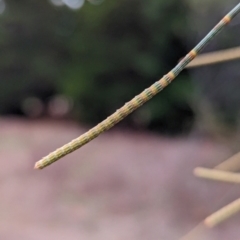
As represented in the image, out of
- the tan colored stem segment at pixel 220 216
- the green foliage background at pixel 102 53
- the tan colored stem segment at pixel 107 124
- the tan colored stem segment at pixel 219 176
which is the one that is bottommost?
the tan colored stem segment at pixel 220 216

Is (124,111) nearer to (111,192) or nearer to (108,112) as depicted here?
(111,192)

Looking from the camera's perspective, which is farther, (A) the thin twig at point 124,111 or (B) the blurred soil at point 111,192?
(B) the blurred soil at point 111,192

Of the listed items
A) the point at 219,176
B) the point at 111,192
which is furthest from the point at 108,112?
the point at 219,176

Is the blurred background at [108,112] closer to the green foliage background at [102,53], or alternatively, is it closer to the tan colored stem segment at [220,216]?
the green foliage background at [102,53]

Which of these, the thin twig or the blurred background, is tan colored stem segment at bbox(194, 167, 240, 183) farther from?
the blurred background

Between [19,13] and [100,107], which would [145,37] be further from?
[19,13]

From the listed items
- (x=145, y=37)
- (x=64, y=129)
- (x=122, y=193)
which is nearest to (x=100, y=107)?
(x=64, y=129)

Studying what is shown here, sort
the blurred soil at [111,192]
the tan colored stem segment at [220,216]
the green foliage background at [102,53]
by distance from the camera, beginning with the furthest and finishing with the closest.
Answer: the green foliage background at [102,53], the blurred soil at [111,192], the tan colored stem segment at [220,216]

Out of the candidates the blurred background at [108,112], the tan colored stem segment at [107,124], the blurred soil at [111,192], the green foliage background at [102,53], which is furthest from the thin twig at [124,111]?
the green foliage background at [102,53]
